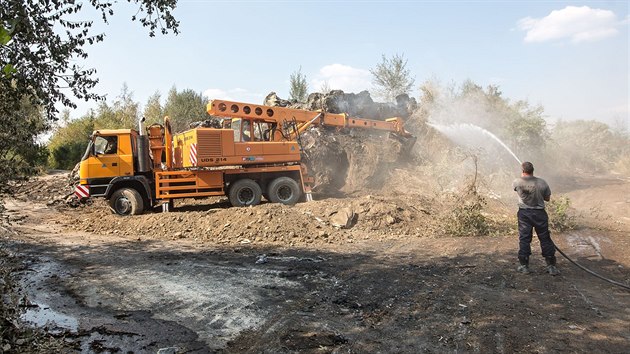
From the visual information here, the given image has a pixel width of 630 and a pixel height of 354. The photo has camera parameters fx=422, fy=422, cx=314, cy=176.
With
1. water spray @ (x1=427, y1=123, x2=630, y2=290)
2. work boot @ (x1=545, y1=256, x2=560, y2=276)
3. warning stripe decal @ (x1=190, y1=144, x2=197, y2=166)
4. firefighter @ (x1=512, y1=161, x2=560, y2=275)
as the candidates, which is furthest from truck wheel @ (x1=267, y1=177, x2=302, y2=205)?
water spray @ (x1=427, y1=123, x2=630, y2=290)

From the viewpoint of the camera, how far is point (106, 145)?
11.9 m

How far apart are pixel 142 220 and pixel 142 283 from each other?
507 centimetres

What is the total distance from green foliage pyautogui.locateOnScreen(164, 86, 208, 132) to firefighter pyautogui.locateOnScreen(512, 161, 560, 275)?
877 inches

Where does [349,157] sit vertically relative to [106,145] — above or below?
below

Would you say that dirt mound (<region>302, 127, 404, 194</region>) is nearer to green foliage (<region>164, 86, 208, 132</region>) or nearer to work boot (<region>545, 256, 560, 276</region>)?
work boot (<region>545, 256, 560, 276</region>)

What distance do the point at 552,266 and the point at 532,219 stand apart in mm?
740

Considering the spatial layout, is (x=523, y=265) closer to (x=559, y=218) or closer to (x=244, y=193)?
(x=559, y=218)

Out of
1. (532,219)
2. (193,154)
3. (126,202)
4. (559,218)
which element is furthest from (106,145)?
(559,218)

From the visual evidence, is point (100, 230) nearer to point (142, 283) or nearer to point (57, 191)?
point (142, 283)

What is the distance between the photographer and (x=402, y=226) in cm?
1005

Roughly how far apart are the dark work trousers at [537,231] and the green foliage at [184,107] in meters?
22.4

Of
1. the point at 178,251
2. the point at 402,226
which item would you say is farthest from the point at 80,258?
the point at 402,226

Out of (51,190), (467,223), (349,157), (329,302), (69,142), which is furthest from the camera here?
(69,142)

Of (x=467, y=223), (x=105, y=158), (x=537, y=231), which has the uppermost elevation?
(x=105, y=158)
